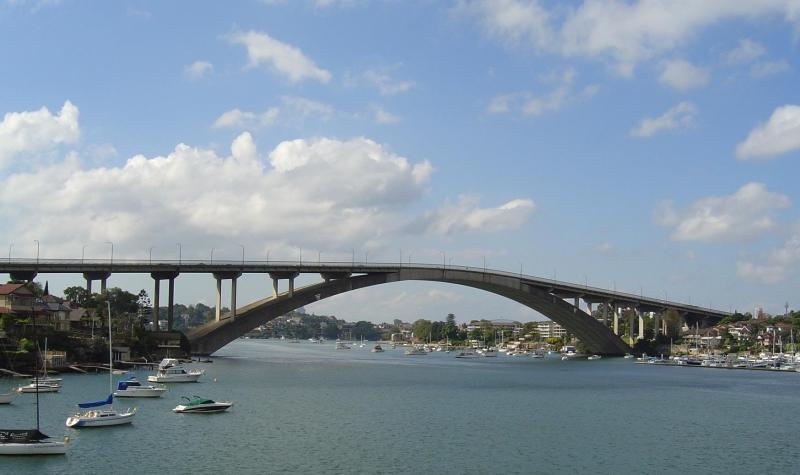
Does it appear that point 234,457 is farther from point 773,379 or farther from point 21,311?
point 773,379

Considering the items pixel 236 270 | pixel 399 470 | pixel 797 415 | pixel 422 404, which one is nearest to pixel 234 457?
pixel 399 470

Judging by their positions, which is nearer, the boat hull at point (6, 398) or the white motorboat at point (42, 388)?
the boat hull at point (6, 398)

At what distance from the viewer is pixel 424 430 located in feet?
140

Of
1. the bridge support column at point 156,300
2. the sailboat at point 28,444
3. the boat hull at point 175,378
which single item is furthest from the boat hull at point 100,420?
the bridge support column at point 156,300

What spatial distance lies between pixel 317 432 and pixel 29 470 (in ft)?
47.2

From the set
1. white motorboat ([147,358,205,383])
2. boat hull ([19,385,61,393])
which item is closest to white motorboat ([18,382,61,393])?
boat hull ([19,385,61,393])

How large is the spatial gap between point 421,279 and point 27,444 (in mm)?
89944

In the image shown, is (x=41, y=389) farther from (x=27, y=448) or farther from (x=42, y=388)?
(x=27, y=448)

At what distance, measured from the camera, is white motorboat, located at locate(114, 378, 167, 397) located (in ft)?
182

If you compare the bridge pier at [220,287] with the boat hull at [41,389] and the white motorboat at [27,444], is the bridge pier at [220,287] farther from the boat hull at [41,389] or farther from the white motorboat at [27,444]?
the white motorboat at [27,444]

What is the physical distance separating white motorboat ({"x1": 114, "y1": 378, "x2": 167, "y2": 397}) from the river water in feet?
Result: 4.12

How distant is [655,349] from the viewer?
5792 inches

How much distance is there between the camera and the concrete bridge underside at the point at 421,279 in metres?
105

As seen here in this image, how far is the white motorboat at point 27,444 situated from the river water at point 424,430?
1.16ft
